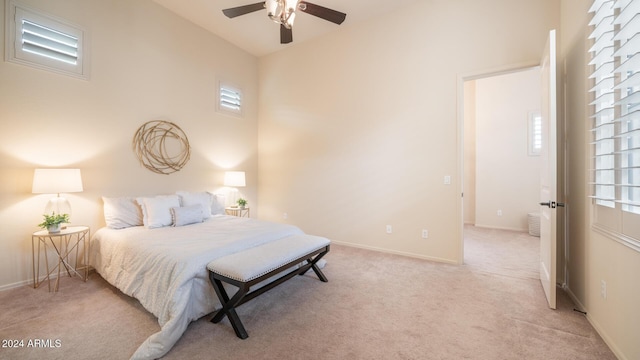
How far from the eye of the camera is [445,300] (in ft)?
7.59

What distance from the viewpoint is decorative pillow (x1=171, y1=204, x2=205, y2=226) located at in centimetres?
309

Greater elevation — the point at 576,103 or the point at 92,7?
the point at 92,7

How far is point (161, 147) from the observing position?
3650 mm

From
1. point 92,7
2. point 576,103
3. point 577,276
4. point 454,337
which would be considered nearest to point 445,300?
point 454,337

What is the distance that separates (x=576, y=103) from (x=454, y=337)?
2.28 m

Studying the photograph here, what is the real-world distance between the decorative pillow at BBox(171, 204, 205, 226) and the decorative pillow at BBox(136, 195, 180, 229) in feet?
0.24

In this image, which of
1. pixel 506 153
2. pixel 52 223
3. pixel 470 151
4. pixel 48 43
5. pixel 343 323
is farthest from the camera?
pixel 470 151

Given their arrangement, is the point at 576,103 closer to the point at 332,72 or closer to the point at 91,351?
the point at 332,72

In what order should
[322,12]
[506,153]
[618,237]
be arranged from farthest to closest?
[506,153]
[322,12]
[618,237]

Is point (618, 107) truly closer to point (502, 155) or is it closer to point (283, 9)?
point (283, 9)

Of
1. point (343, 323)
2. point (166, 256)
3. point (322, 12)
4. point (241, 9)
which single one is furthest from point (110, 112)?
point (343, 323)

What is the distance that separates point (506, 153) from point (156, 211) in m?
6.40

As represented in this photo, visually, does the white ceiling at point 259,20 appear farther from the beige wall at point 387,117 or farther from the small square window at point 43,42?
the small square window at point 43,42

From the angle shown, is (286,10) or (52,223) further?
(52,223)
